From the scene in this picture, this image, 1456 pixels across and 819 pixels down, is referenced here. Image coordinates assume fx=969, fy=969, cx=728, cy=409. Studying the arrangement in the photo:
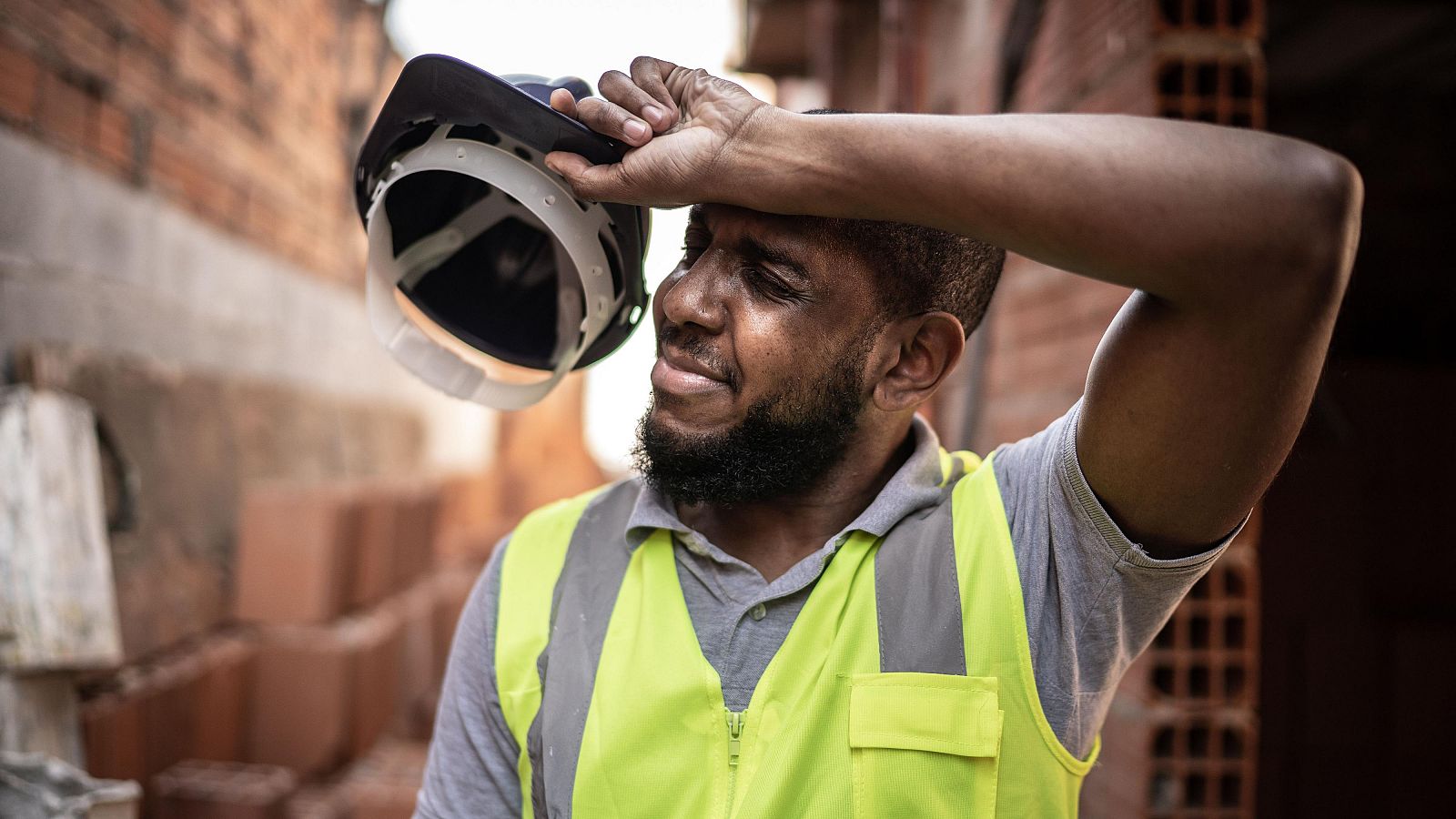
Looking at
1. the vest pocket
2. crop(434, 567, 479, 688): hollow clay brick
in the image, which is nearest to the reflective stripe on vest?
the vest pocket

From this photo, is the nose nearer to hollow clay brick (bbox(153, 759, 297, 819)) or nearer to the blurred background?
the blurred background

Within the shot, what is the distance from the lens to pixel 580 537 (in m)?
1.59

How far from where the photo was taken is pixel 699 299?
1403mm

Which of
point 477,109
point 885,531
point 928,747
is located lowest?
point 928,747

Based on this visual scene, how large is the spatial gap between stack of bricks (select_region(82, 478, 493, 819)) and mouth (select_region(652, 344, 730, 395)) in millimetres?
1987

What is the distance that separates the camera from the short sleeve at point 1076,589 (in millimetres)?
1258

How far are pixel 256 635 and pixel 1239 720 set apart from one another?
3076 mm

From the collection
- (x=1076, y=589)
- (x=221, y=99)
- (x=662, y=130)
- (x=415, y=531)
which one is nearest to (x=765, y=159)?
(x=662, y=130)

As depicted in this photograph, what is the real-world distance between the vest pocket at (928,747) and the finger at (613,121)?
797mm

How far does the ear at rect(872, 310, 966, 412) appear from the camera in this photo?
1.49 metres

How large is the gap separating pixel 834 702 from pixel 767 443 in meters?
0.38

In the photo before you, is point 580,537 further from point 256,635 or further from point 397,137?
point 256,635

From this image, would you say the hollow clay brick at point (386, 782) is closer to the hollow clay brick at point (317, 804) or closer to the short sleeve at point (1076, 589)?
the hollow clay brick at point (317, 804)

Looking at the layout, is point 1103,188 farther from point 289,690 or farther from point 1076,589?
point 289,690
